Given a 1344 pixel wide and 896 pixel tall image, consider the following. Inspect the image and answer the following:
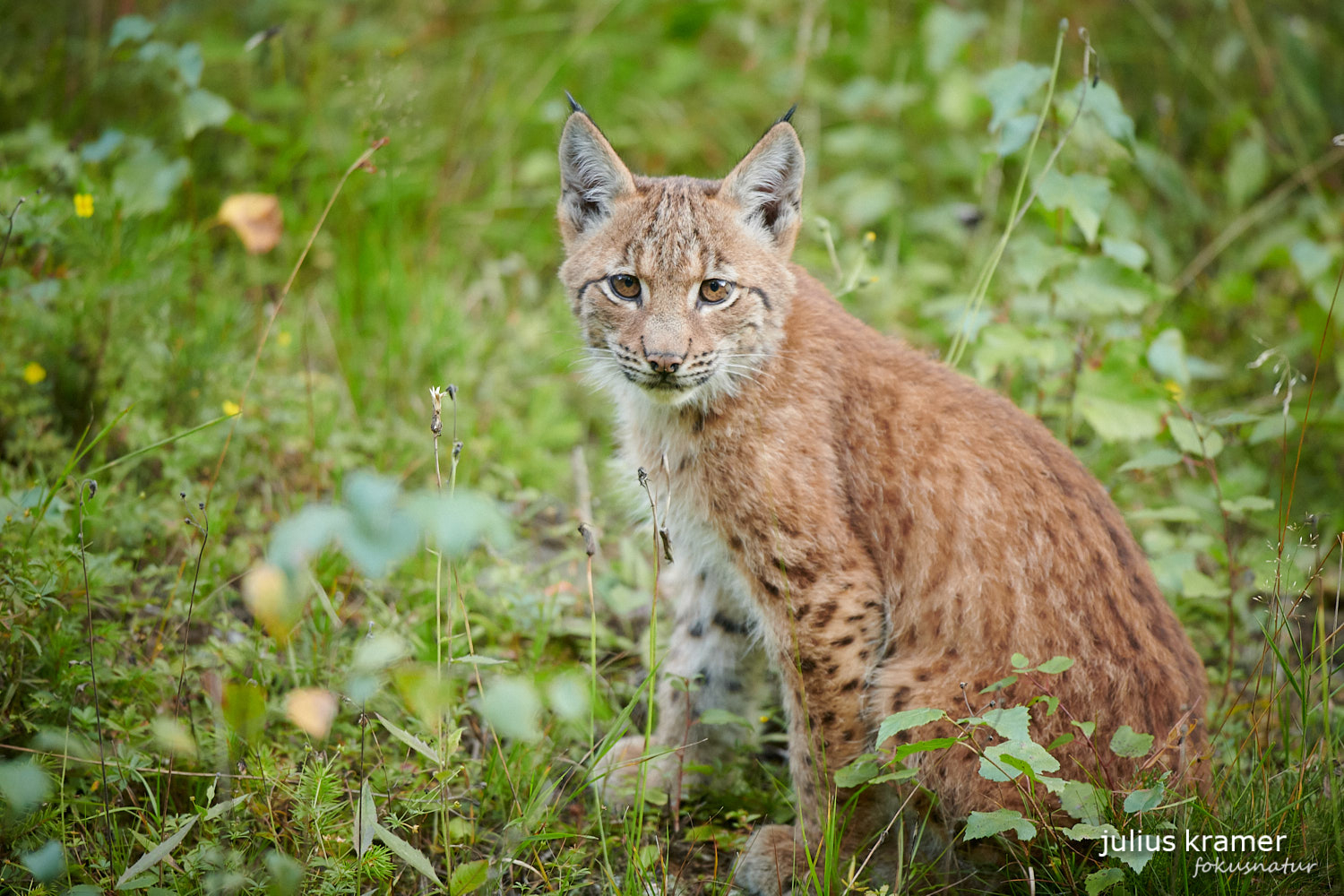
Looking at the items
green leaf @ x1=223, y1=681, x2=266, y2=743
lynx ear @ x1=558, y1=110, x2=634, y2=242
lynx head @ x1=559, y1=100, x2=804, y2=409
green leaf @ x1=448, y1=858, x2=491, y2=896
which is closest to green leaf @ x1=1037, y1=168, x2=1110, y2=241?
lynx head @ x1=559, y1=100, x2=804, y2=409

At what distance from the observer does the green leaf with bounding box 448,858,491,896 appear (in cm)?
270

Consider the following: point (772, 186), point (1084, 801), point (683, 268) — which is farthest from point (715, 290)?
point (1084, 801)

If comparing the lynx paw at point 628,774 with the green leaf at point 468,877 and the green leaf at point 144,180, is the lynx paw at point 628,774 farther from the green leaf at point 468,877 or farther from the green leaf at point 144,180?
the green leaf at point 144,180

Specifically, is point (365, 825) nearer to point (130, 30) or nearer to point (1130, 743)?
point (1130, 743)

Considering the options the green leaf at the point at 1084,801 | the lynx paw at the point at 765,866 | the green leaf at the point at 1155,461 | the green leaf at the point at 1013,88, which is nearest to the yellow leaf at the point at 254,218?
the green leaf at the point at 1013,88

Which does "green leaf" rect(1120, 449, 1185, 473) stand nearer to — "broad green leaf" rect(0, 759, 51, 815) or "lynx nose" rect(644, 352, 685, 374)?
"lynx nose" rect(644, 352, 685, 374)

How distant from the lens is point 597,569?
Result: 4.52 m

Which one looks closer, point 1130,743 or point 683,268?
point 1130,743

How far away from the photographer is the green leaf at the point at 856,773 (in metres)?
3.07

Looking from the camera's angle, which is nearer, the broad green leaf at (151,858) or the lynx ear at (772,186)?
the broad green leaf at (151,858)

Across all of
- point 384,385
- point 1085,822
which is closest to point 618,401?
point 384,385

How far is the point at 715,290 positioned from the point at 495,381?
77.4 inches

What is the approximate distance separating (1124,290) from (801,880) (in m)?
2.90

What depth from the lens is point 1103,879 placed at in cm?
270
